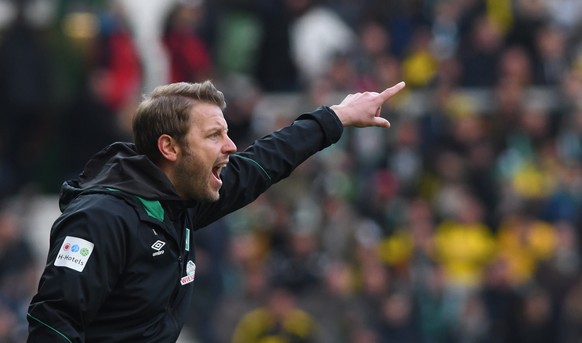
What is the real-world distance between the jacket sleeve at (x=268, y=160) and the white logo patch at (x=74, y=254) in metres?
0.87

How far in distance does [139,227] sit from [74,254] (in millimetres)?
322

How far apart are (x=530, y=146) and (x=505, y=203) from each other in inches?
39.6

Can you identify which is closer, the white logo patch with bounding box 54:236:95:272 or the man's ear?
the white logo patch with bounding box 54:236:95:272

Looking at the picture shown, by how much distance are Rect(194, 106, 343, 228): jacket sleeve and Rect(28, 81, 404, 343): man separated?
0.06 metres

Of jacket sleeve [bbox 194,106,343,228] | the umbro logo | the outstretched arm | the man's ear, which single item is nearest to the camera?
the umbro logo

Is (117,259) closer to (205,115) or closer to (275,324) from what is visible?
(205,115)

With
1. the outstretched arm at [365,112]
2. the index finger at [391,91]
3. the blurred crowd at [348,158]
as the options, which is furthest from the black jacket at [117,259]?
the blurred crowd at [348,158]

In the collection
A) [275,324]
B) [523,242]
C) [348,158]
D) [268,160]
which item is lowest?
[523,242]

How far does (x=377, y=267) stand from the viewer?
11.6 metres

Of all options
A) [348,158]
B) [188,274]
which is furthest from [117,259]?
[348,158]

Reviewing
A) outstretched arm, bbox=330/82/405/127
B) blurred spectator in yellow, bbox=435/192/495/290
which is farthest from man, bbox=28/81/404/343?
blurred spectator in yellow, bbox=435/192/495/290

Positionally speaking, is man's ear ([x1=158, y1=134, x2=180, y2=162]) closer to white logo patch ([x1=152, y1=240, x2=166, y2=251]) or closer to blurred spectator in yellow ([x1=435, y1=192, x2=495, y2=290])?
white logo patch ([x1=152, y1=240, x2=166, y2=251])

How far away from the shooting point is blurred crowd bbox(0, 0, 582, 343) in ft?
37.1

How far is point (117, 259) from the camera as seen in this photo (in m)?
4.27
